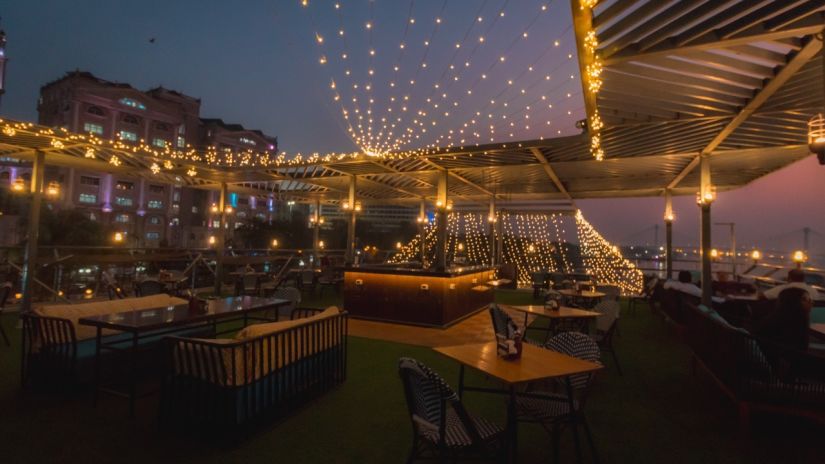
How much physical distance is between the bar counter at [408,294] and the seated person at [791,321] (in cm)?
483

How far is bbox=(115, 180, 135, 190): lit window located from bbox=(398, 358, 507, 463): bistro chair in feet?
168

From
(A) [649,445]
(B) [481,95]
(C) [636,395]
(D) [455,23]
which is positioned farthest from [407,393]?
(B) [481,95]

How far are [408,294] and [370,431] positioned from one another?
4.79 m

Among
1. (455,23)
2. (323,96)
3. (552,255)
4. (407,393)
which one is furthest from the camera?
(552,255)

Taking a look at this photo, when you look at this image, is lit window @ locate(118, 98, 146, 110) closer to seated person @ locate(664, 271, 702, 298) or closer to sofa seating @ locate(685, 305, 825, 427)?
seated person @ locate(664, 271, 702, 298)

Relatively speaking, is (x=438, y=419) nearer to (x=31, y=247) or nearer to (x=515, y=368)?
(x=515, y=368)

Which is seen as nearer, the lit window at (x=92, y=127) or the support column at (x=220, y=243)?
the support column at (x=220, y=243)

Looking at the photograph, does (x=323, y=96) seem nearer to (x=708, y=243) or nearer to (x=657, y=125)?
(x=657, y=125)

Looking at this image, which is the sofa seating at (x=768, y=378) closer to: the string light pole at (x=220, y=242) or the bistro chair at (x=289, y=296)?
the bistro chair at (x=289, y=296)

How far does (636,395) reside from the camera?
4.28 meters

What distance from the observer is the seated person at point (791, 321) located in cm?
370

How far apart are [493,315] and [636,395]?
164 cm

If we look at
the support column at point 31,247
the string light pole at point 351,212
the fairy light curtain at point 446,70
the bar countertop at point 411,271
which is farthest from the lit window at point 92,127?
the fairy light curtain at point 446,70

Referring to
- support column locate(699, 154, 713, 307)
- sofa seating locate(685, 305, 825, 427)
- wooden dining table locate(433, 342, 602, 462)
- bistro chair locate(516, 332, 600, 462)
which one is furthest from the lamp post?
wooden dining table locate(433, 342, 602, 462)
